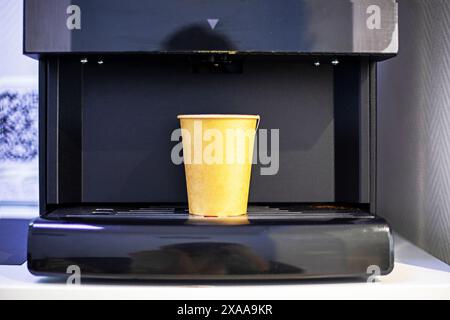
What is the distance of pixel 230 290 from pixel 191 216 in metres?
0.13

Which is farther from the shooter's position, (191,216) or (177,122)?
(177,122)

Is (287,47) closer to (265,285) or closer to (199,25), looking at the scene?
(199,25)

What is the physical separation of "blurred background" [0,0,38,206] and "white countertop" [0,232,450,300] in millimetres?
444

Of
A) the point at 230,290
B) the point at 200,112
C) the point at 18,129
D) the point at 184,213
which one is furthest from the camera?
the point at 18,129

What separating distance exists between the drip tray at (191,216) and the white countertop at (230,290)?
8 cm

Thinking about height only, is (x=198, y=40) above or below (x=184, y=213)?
above

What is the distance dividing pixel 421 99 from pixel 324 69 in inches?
7.1

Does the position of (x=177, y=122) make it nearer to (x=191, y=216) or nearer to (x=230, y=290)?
(x=191, y=216)

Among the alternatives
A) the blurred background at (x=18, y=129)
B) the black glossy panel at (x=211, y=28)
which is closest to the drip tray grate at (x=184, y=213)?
the black glossy panel at (x=211, y=28)

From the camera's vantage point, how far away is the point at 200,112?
1.00 meters

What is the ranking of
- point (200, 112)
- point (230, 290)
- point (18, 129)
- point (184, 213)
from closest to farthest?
point (230, 290) < point (184, 213) < point (200, 112) < point (18, 129)

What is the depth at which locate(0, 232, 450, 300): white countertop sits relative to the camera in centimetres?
77

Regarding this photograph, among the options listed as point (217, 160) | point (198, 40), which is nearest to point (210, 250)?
point (217, 160)

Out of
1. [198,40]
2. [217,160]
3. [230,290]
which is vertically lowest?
[230,290]
